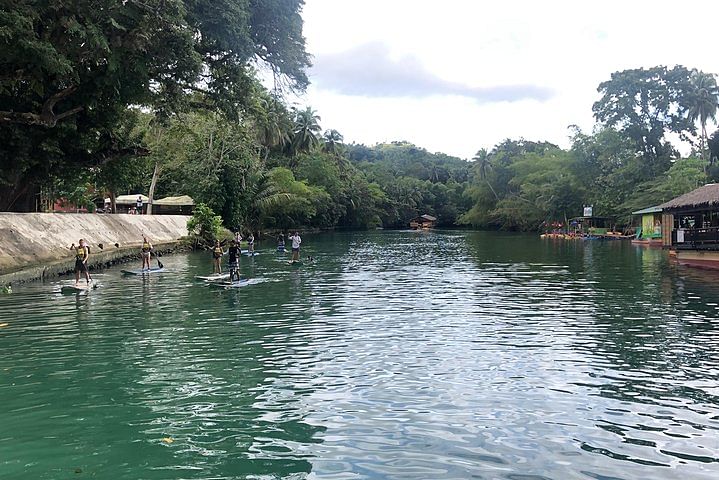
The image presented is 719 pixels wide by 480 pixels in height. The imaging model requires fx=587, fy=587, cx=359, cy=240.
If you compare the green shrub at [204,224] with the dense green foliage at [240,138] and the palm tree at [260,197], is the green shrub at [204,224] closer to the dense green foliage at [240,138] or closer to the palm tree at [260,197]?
the dense green foliage at [240,138]

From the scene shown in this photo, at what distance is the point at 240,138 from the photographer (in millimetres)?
58438

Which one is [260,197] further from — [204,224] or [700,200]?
[700,200]

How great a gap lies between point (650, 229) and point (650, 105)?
23.9 metres

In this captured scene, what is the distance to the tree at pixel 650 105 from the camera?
235 ft

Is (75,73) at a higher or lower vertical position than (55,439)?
higher

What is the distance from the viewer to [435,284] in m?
24.9

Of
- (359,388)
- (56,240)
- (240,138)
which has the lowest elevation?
(359,388)

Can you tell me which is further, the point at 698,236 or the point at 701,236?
the point at 698,236

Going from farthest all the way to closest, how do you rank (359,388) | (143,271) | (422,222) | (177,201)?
(422,222), (177,201), (143,271), (359,388)

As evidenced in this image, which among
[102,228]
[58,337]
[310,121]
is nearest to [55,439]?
[58,337]

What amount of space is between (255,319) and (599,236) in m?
61.2

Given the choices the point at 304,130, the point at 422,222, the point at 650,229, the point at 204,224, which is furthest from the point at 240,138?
the point at 422,222

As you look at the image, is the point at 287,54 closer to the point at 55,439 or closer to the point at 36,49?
the point at 36,49

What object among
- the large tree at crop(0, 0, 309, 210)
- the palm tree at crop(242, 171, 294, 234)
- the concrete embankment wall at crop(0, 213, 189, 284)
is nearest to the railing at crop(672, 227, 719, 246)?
the large tree at crop(0, 0, 309, 210)
